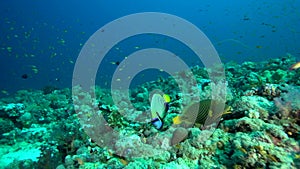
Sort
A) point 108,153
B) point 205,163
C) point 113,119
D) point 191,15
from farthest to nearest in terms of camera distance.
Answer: point 191,15 → point 113,119 → point 108,153 → point 205,163

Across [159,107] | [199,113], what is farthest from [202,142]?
[159,107]

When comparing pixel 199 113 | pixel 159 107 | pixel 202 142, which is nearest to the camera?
pixel 159 107

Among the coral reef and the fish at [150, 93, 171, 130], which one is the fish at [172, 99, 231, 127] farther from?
the fish at [150, 93, 171, 130]

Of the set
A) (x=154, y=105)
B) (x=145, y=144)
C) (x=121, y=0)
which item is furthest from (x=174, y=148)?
(x=121, y=0)

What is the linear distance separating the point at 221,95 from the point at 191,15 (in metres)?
158

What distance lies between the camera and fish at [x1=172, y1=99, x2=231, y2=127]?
303 cm

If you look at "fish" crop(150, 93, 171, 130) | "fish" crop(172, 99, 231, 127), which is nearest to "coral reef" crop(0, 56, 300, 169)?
"fish" crop(172, 99, 231, 127)

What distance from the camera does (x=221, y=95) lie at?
4395 mm

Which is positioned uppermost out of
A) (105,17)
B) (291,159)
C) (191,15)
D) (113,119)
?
(105,17)

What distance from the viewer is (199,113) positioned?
122 inches

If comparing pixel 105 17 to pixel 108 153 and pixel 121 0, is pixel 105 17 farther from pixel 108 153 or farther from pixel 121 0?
pixel 108 153

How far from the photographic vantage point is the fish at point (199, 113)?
9.96 ft

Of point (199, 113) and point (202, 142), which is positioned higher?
point (199, 113)

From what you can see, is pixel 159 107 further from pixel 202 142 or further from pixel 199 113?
pixel 199 113
